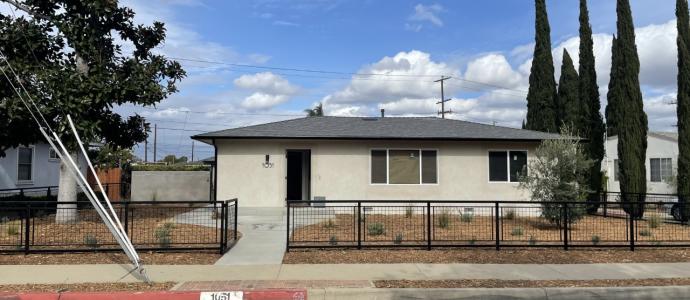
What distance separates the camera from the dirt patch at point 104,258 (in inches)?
353

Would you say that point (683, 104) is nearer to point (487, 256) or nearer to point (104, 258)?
point (487, 256)

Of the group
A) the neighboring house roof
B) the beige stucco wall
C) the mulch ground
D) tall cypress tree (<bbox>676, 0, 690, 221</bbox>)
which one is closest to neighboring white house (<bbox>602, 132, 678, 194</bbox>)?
tall cypress tree (<bbox>676, 0, 690, 221</bbox>)

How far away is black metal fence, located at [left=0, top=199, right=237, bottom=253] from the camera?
9.73 meters

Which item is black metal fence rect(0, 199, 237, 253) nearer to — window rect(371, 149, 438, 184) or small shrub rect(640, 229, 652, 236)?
window rect(371, 149, 438, 184)

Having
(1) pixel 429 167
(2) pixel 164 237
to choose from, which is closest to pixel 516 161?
(1) pixel 429 167

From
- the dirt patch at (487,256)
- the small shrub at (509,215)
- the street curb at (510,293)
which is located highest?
the small shrub at (509,215)

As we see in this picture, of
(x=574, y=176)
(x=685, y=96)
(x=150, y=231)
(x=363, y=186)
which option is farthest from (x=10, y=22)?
(x=685, y=96)

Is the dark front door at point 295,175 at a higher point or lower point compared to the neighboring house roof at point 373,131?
lower

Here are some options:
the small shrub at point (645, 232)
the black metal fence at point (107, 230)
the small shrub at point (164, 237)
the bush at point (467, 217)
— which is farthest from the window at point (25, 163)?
the small shrub at point (645, 232)

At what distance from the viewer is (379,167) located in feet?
59.8

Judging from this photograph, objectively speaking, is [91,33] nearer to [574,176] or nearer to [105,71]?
[105,71]

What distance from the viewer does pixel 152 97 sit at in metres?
12.7

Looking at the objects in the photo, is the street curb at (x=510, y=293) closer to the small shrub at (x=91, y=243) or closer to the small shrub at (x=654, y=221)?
the small shrub at (x=91, y=243)

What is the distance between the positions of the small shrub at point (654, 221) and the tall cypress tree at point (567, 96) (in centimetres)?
1034
